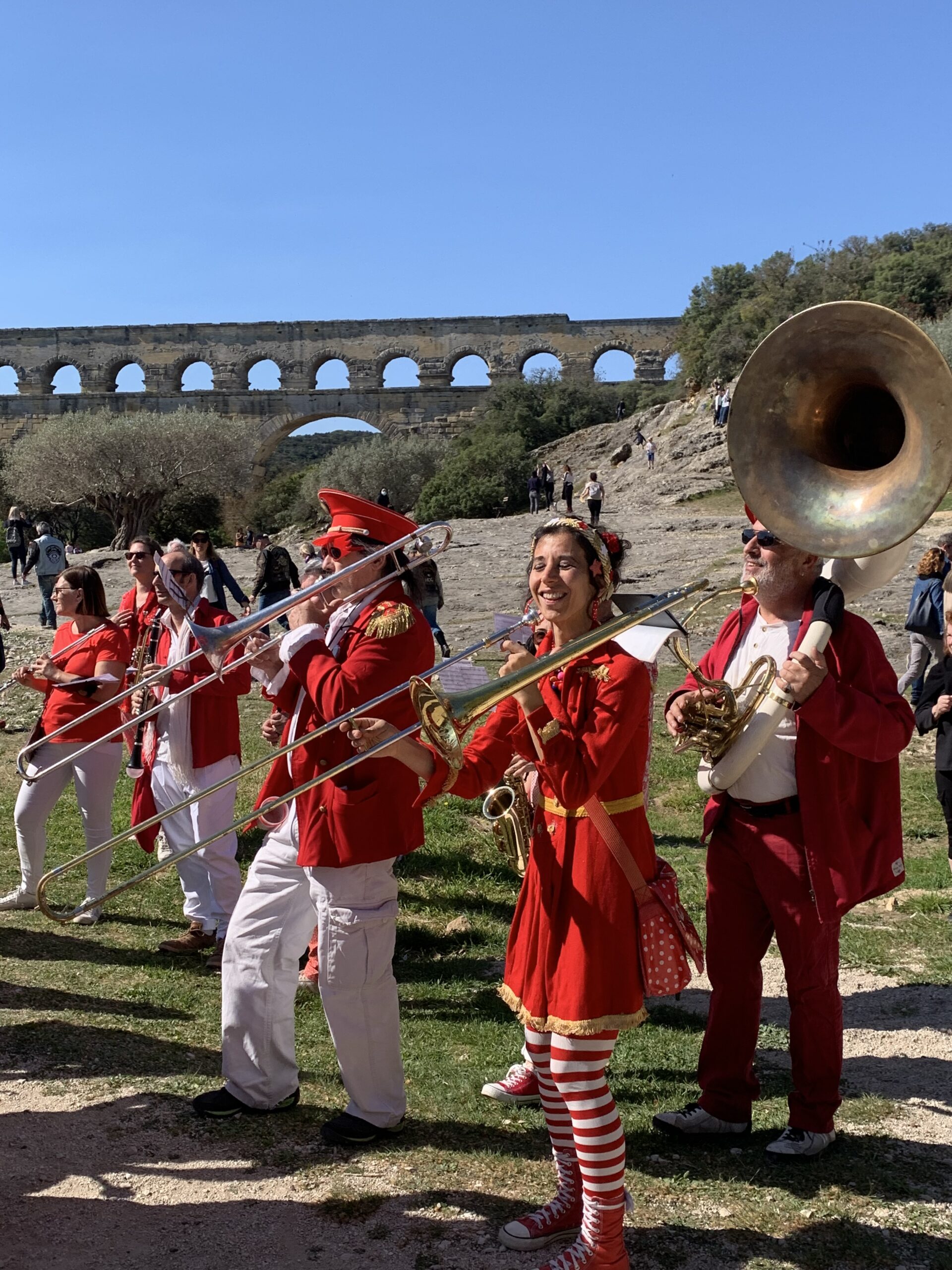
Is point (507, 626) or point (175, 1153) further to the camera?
point (175, 1153)

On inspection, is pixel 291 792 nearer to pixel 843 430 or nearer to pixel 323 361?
pixel 843 430

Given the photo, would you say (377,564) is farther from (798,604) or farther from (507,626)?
(798,604)

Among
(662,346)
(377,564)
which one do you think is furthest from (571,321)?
(377,564)

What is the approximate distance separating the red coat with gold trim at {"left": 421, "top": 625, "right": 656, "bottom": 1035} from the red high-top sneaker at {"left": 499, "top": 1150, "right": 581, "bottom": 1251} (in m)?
0.50

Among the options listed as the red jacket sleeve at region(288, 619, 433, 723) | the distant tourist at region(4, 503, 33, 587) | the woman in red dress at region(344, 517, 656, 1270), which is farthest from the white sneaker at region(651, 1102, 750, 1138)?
the distant tourist at region(4, 503, 33, 587)

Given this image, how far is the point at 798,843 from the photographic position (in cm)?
383

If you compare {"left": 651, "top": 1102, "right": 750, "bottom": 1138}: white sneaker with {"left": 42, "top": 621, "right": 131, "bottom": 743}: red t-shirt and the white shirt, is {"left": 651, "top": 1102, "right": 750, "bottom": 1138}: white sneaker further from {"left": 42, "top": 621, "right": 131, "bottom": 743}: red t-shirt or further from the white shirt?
{"left": 42, "top": 621, "right": 131, "bottom": 743}: red t-shirt

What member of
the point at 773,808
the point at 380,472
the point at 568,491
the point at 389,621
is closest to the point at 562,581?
the point at 389,621

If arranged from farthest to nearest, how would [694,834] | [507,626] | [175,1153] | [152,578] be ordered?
1. [694,834]
2. [152,578]
3. [175,1153]
4. [507,626]

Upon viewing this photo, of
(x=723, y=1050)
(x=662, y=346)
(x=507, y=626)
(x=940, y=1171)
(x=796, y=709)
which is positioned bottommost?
(x=940, y=1171)

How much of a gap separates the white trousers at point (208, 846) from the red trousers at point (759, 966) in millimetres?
2863

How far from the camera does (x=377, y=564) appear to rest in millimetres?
4113

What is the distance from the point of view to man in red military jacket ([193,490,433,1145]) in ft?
12.7

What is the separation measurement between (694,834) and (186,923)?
145 inches
